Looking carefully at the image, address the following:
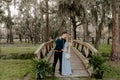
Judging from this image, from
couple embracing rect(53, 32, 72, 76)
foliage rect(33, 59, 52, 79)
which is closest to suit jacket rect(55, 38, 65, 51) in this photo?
couple embracing rect(53, 32, 72, 76)

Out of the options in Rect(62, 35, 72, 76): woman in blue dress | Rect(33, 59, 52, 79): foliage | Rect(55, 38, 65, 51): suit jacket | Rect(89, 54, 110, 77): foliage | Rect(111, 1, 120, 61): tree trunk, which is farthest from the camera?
Rect(111, 1, 120, 61): tree trunk

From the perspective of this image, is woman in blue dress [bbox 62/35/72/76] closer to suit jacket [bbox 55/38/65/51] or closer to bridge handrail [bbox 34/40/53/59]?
suit jacket [bbox 55/38/65/51]

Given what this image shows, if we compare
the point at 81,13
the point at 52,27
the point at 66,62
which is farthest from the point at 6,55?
the point at 52,27

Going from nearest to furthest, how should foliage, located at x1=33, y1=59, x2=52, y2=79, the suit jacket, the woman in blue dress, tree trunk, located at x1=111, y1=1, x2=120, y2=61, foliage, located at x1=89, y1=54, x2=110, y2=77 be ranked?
foliage, located at x1=33, y1=59, x2=52, y2=79 < foliage, located at x1=89, y1=54, x2=110, y2=77 < the suit jacket < the woman in blue dress < tree trunk, located at x1=111, y1=1, x2=120, y2=61

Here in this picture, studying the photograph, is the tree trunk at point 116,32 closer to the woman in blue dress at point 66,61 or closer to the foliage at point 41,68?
the woman in blue dress at point 66,61

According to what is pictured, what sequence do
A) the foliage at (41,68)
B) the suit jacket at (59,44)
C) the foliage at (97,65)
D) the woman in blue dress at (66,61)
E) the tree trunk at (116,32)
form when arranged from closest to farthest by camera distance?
the foliage at (41,68), the foliage at (97,65), the suit jacket at (59,44), the woman in blue dress at (66,61), the tree trunk at (116,32)

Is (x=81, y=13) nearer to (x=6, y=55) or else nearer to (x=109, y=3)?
(x=6, y=55)

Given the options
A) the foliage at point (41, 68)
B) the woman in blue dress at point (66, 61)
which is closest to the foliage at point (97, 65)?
the woman in blue dress at point (66, 61)

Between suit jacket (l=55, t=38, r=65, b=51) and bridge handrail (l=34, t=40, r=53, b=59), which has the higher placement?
suit jacket (l=55, t=38, r=65, b=51)

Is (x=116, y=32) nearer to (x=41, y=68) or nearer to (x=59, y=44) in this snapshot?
(x=59, y=44)

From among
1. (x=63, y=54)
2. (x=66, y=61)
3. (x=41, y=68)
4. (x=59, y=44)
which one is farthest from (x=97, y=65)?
(x=41, y=68)

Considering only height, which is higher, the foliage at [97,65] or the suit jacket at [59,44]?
the suit jacket at [59,44]

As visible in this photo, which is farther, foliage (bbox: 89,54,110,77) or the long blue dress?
the long blue dress

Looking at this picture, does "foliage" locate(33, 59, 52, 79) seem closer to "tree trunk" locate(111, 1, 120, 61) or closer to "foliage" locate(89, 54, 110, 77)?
"foliage" locate(89, 54, 110, 77)
